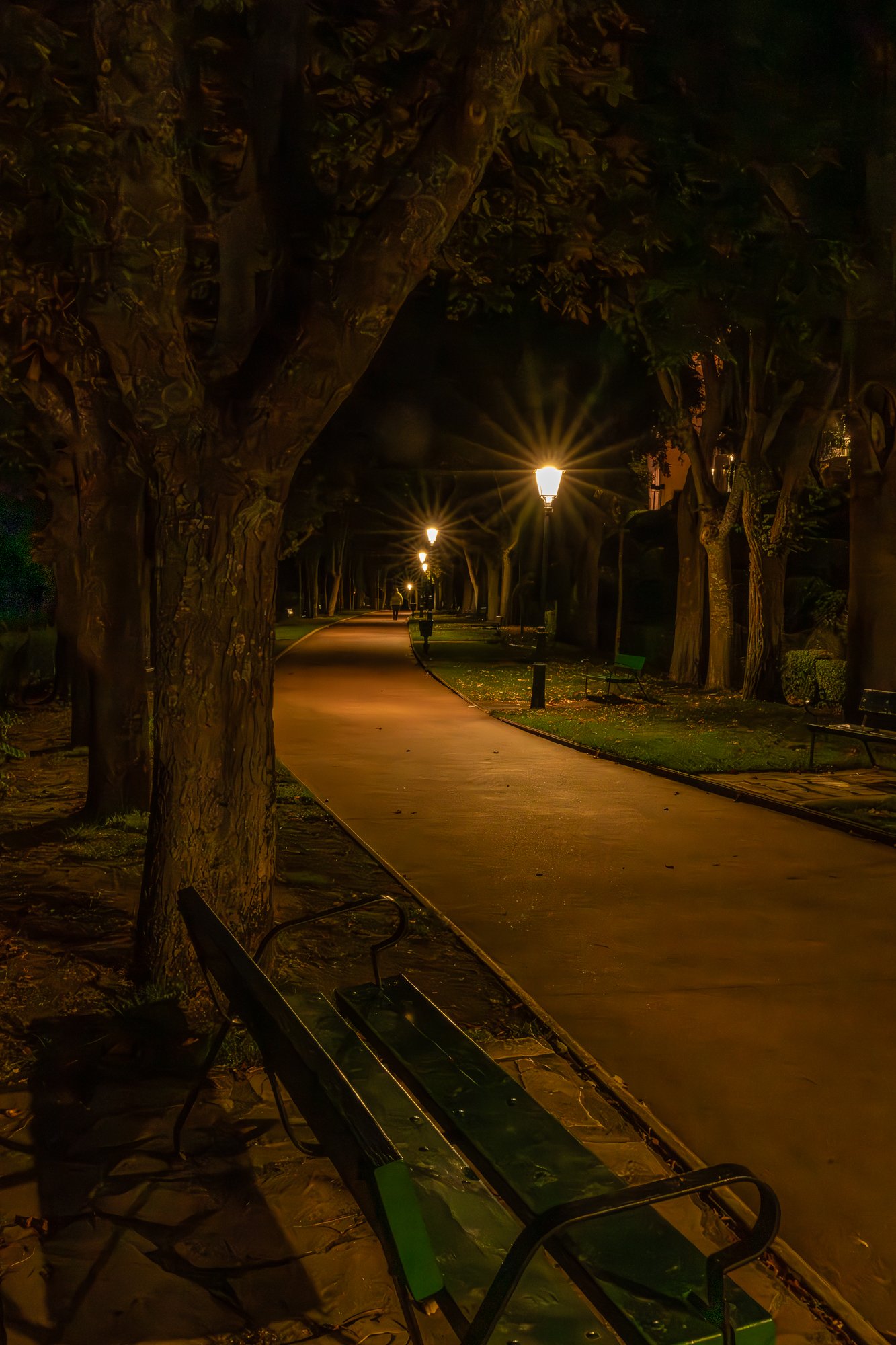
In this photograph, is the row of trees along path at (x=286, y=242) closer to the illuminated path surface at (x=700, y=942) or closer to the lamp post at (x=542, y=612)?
the illuminated path surface at (x=700, y=942)

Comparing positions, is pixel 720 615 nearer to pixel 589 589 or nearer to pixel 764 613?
pixel 764 613

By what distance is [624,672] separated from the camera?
74.1 ft

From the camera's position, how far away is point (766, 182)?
953 centimetres

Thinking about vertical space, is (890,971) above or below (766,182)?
below

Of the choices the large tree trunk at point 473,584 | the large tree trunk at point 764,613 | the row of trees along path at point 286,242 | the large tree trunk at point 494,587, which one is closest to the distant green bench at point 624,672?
the large tree trunk at point 764,613

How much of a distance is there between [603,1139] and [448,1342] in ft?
4.15

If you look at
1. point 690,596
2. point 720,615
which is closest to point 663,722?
point 720,615

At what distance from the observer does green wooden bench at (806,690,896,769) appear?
38.8 feet

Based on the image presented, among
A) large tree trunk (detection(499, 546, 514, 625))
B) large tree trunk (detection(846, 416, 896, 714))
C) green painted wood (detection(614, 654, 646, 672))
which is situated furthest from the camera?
large tree trunk (detection(499, 546, 514, 625))

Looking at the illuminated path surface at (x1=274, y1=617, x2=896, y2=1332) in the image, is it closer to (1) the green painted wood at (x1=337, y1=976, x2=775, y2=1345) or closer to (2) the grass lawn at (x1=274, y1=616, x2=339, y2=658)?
(1) the green painted wood at (x1=337, y1=976, x2=775, y2=1345)

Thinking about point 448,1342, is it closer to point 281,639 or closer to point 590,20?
point 590,20

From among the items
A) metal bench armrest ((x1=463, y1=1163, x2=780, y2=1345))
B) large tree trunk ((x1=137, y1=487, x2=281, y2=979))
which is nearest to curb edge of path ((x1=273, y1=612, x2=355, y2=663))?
large tree trunk ((x1=137, y1=487, x2=281, y2=979))

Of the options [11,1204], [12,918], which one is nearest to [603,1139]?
[11,1204]

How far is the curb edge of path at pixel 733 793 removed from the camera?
31.0 ft
